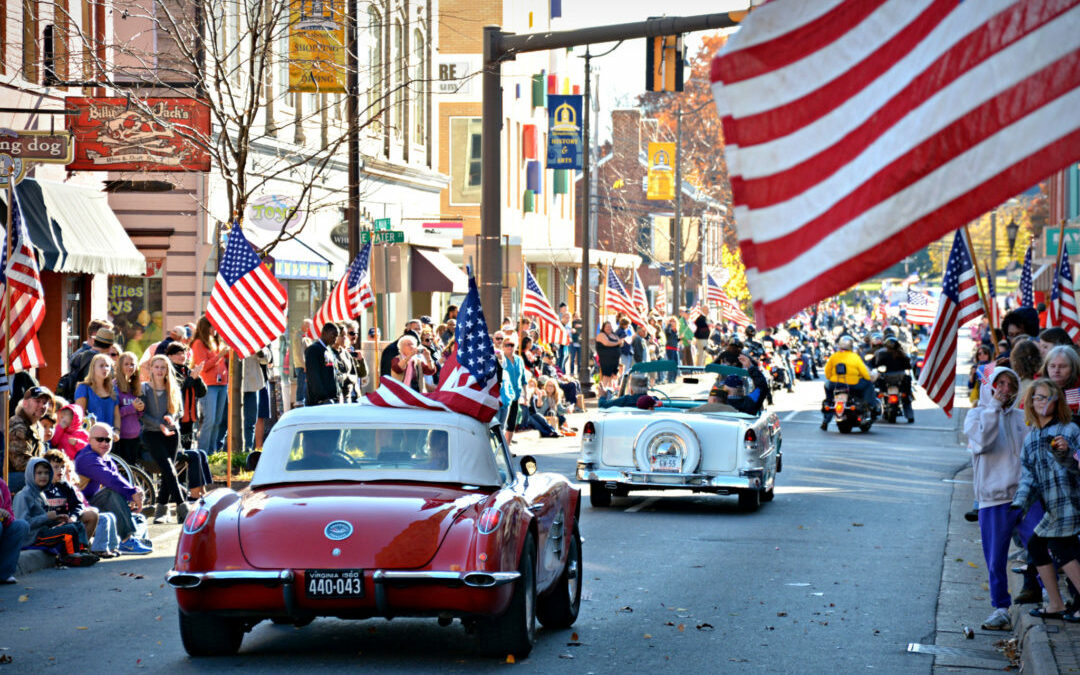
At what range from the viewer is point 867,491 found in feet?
69.7

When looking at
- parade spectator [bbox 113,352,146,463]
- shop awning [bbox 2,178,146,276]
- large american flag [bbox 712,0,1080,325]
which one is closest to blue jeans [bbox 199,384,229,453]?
shop awning [bbox 2,178,146,276]

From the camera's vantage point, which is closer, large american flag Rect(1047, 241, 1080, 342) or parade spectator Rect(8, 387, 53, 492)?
parade spectator Rect(8, 387, 53, 492)

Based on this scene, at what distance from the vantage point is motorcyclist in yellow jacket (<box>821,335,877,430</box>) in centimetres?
3206

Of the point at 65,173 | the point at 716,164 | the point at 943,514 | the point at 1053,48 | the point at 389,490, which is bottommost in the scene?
the point at 943,514

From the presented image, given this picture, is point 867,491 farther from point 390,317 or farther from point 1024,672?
point 390,317

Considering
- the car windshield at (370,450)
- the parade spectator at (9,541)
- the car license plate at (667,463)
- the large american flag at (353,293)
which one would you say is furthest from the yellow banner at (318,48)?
the car windshield at (370,450)

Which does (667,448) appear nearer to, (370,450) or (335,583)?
(370,450)

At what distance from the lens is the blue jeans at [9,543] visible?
508 inches

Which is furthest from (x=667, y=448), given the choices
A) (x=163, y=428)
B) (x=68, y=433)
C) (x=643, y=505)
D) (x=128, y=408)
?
(x=68, y=433)

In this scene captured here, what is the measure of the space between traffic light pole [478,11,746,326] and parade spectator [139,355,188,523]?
5.05 meters

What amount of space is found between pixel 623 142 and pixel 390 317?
4574 cm

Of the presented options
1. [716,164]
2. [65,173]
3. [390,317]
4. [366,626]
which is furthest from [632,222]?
[366,626]

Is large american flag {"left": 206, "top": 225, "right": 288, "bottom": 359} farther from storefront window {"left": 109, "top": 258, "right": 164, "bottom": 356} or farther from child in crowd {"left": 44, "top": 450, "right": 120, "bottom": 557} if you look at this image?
storefront window {"left": 109, "top": 258, "right": 164, "bottom": 356}

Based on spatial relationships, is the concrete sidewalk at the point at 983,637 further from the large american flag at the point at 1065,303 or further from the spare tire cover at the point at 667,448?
the large american flag at the point at 1065,303
